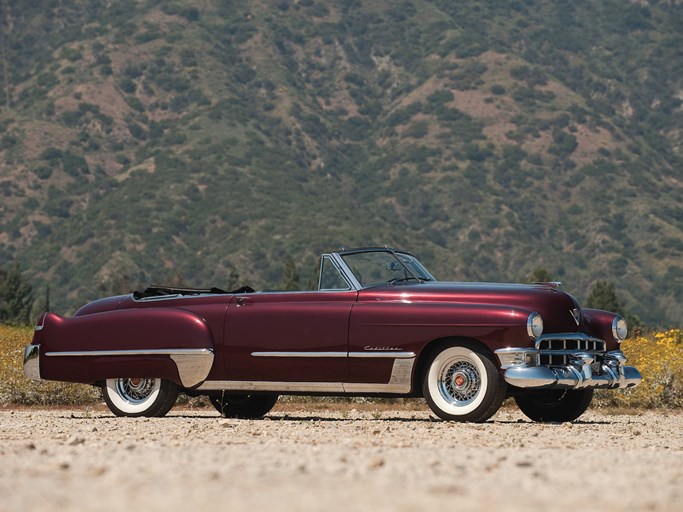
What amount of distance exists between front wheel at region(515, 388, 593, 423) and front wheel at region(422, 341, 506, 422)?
1529 millimetres

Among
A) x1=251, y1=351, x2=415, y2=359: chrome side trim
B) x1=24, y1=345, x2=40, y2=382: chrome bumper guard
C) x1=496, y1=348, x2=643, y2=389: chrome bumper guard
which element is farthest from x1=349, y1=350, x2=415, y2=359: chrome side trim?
x1=24, y1=345, x2=40, y2=382: chrome bumper guard

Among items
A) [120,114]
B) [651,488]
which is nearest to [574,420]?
[651,488]

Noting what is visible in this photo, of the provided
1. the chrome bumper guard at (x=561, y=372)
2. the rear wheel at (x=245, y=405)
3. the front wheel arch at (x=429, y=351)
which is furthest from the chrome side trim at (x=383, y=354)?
the rear wheel at (x=245, y=405)

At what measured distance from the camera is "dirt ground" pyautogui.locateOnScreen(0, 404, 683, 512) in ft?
21.2

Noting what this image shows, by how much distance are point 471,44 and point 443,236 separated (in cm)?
4982

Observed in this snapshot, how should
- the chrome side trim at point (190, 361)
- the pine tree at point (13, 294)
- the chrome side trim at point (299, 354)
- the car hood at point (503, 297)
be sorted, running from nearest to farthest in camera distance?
the car hood at point (503, 297) → the chrome side trim at point (299, 354) → the chrome side trim at point (190, 361) → the pine tree at point (13, 294)

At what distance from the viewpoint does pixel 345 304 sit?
13.4 meters

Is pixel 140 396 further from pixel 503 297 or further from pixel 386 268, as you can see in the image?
pixel 503 297

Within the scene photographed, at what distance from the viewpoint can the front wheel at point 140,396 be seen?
1430cm

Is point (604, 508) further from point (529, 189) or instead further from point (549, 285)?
point (529, 189)

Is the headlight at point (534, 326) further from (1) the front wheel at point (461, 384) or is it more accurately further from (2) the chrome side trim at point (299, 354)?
(2) the chrome side trim at point (299, 354)

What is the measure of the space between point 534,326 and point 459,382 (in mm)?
918

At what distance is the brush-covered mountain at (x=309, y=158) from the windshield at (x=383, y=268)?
89245mm

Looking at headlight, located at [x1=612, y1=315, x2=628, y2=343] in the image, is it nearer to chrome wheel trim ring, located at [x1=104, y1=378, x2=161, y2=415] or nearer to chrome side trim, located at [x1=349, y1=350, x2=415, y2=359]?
chrome side trim, located at [x1=349, y1=350, x2=415, y2=359]
